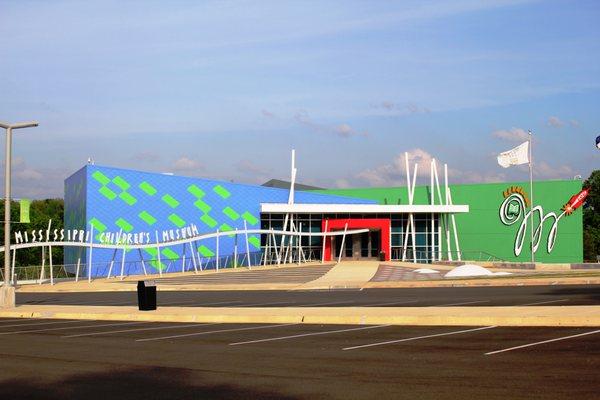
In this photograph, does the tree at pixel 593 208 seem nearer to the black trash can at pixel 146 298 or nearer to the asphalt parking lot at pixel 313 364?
the black trash can at pixel 146 298

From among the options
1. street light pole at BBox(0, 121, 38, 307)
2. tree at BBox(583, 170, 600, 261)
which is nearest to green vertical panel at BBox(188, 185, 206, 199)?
street light pole at BBox(0, 121, 38, 307)

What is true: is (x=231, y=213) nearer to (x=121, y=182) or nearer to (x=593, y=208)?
(x=121, y=182)

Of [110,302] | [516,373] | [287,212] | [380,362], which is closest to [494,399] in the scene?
[516,373]

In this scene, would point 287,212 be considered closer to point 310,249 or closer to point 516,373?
point 310,249

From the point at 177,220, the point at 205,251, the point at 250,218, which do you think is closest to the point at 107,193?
the point at 177,220

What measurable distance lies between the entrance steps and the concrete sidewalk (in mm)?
14042

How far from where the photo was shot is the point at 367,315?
1920 centimetres

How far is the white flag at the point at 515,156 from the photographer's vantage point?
212ft

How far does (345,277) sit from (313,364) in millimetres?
35217

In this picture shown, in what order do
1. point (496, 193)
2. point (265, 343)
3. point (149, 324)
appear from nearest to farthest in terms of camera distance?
point (265, 343)
point (149, 324)
point (496, 193)

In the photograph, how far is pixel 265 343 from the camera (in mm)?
15477

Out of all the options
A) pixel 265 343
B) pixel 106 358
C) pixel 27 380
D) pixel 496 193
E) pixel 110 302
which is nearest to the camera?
pixel 27 380

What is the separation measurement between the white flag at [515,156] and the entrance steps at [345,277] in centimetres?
1662

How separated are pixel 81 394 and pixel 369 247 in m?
59.4
